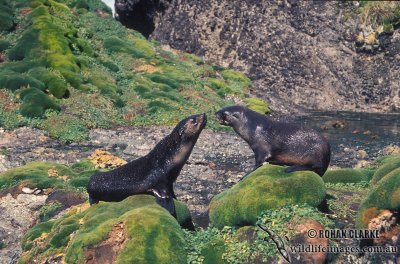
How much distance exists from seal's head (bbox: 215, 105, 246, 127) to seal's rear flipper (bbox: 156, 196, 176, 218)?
12.3 feet

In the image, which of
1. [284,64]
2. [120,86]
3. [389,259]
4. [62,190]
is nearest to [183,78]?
[120,86]

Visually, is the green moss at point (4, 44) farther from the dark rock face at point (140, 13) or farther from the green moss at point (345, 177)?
the green moss at point (345, 177)

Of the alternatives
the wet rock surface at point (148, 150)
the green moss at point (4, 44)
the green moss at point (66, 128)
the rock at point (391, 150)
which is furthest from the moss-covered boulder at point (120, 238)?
the green moss at point (4, 44)

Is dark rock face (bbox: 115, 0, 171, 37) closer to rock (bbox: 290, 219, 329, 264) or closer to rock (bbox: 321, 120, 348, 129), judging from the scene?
rock (bbox: 321, 120, 348, 129)

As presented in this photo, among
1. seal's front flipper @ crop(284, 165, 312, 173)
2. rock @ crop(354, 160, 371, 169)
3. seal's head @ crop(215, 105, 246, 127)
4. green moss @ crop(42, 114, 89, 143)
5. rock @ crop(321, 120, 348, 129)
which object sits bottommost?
green moss @ crop(42, 114, 89, 143)

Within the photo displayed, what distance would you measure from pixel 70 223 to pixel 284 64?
4937cm

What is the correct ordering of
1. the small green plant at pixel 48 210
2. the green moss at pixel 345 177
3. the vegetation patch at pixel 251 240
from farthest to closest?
1. the green moss at pixel 345 177
2. the small green plant at pixel 48 210
3. the vegetation patch at pixel 251 240

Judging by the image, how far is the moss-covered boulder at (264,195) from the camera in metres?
13.0

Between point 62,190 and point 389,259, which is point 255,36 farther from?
point 389,259

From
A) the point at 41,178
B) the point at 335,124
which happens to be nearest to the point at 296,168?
the point at 41,178

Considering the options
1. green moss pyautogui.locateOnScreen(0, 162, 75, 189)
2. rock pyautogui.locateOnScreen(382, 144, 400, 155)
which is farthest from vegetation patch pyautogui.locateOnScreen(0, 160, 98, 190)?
rock pyautogui.locateOnScreen(382, 144, 400, 155)

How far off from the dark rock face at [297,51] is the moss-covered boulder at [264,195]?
39.3 metres

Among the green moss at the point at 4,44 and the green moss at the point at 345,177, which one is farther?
the green moss at the point at 4,44

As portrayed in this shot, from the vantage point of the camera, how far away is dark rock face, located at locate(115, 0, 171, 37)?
73875mm
